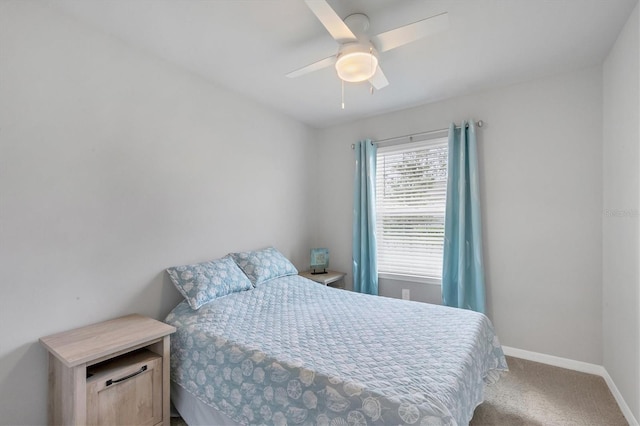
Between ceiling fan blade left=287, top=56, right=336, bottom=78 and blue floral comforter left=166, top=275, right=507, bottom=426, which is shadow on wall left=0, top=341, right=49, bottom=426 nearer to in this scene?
blue floral comforter left=166, top=275, right=507, bottom=426

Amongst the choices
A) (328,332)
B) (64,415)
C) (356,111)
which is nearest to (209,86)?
(356,111)

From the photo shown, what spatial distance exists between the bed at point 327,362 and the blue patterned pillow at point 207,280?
2.3 inches

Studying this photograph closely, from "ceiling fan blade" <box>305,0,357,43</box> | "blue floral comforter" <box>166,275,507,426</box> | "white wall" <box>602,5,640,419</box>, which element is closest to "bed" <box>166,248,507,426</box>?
"blue floral comforter" <box>166,275,507,426</box>

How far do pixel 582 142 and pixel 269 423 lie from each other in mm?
3135

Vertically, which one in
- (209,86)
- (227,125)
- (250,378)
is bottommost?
(250,378)

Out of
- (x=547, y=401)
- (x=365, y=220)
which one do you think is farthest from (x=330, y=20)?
(x=547, y=401)

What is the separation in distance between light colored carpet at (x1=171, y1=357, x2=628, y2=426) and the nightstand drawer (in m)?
0.30

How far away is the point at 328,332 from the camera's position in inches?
71.9

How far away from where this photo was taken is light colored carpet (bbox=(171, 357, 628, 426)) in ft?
6.27

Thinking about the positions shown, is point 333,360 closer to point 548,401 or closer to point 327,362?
point 327,362

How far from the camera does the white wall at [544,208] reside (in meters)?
2.45

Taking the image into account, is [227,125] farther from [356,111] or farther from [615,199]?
[615,199]

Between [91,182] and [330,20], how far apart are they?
5.83ft

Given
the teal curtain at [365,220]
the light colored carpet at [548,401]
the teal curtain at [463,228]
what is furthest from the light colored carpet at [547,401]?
the teal curtain at [365,220]
